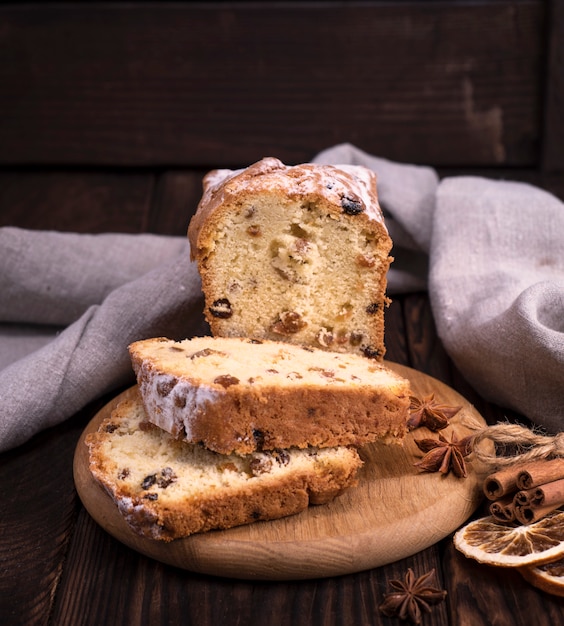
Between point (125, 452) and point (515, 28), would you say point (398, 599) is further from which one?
point (515, 28)

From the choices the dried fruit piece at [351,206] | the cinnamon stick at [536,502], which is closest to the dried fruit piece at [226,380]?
the dried fruit piece at [351,206]

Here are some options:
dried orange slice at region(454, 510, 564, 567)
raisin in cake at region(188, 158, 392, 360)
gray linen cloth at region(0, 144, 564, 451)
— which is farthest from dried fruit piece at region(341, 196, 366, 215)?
dried orange slice at region(454, 510, 564, 567)

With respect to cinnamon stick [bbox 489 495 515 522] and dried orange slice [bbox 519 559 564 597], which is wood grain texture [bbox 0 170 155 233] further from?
dried orange slice [bbox 519 559 564 597]

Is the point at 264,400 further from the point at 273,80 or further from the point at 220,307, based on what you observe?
the point at 273,80

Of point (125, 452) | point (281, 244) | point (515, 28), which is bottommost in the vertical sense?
point (125, 452)

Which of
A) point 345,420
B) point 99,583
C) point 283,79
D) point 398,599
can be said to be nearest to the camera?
point 398,599

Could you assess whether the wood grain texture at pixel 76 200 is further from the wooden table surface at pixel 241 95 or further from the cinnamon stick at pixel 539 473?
the cinnamon stick at pixel 539 473

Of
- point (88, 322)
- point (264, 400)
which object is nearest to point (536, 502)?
point (264, 400)

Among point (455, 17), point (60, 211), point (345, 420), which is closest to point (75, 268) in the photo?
point (60, 211)
